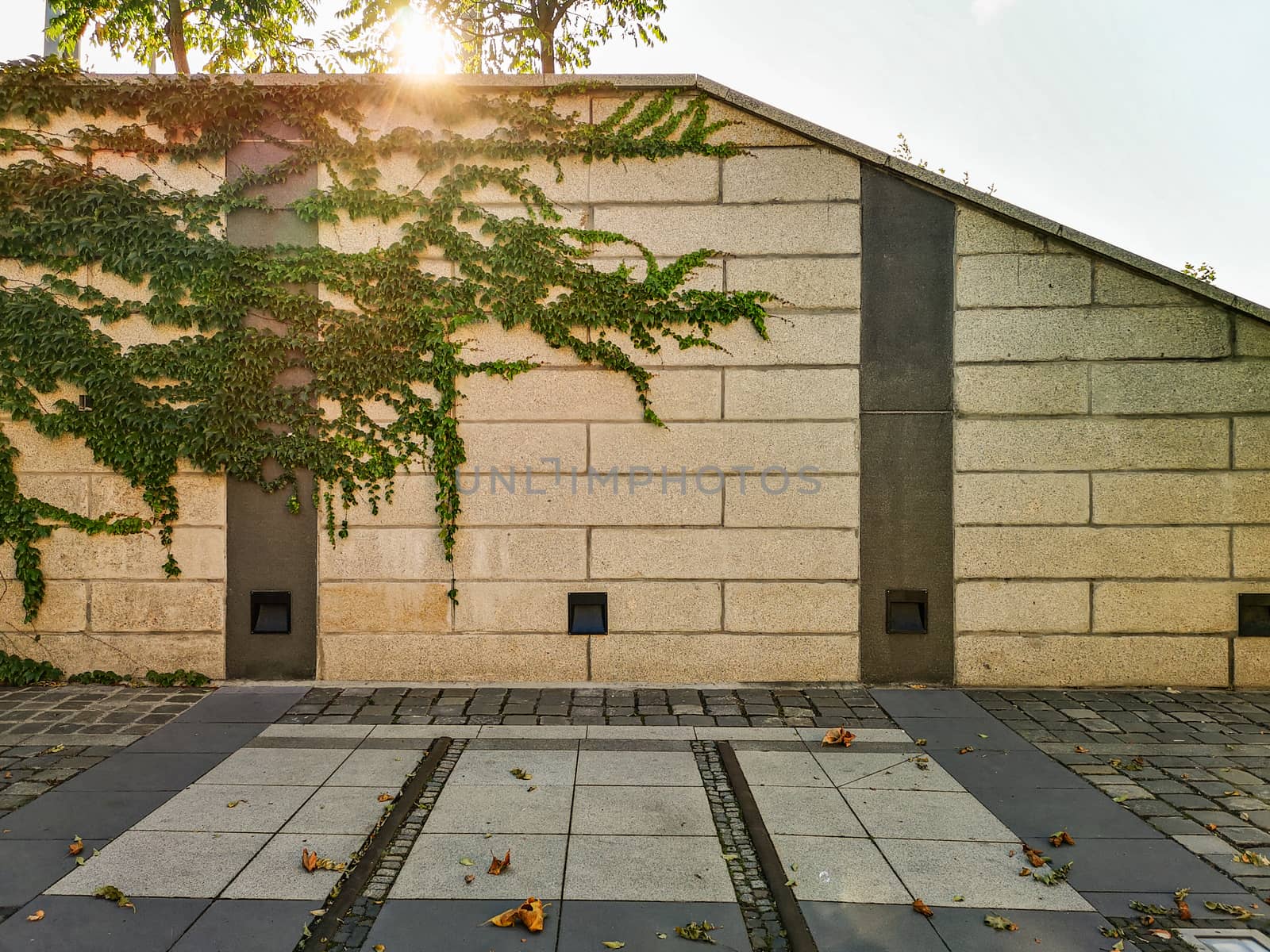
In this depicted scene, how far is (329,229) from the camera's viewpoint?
5.85 metres

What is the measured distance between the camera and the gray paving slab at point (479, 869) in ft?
9.64

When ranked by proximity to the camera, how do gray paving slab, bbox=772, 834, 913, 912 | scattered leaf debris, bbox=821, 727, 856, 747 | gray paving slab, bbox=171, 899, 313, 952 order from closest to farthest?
gray paving slab, bbox=171, 899, 313, 952 → gray paving slab, bbox=772, 834, 913, 912 → scattered leaf debris, bbox=821, 727, 856, 747

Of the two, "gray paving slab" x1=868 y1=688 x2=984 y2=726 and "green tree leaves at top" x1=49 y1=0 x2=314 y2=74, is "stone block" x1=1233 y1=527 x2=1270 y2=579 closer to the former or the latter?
"gray paving slab" x1=868 y1=688 x2=984 y2=726

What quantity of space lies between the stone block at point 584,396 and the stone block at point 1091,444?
2.04m

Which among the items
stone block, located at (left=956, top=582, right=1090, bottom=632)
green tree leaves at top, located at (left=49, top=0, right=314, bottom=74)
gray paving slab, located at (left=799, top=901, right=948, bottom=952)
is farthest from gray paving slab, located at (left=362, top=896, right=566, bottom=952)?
green tree leaves at top, located at (left=49, top=0, right=314, bottom=74)

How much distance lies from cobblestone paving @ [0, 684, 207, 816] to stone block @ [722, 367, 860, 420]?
15.2 feet

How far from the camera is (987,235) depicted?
5.80 metres

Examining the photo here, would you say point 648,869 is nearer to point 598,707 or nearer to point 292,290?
point 598,707

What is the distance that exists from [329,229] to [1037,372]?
5.65 metres

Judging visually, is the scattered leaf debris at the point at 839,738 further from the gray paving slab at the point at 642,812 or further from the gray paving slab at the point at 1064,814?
the gray paving slab at the point at 642,812

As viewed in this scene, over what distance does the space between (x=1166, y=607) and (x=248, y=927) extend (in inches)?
249

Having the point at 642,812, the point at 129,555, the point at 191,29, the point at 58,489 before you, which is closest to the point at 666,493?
the point at 642,812

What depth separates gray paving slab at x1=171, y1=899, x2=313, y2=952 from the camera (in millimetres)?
2611

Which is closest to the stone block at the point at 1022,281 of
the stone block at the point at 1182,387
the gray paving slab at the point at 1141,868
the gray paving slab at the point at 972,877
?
the stone block at the point at 1182,387
